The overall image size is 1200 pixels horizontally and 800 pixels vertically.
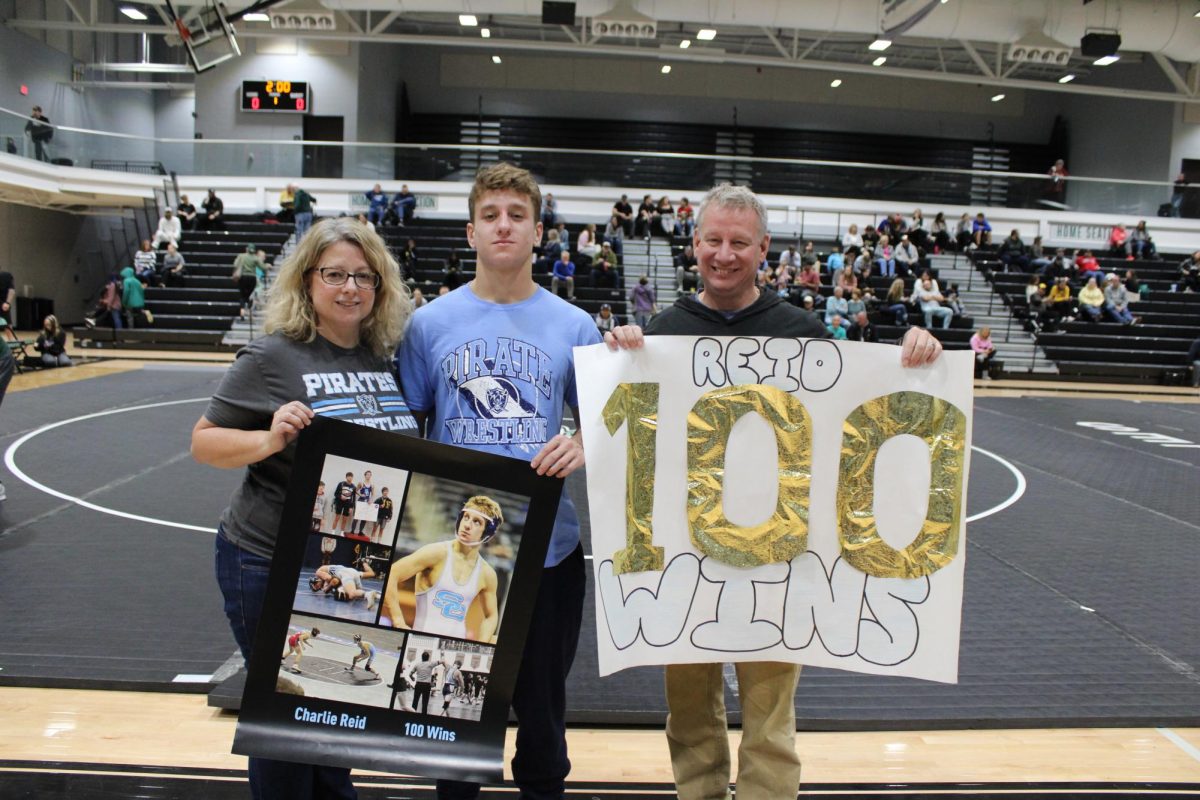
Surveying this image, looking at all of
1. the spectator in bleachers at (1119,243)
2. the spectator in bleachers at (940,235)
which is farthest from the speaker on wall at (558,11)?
the spectator in bleachers at (1119,243)

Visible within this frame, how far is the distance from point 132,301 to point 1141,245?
22978 mm

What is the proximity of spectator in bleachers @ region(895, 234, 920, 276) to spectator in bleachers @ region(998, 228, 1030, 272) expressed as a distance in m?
2.59

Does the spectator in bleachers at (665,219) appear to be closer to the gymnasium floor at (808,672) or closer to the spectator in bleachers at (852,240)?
the spectator in bleachers at (852,240)

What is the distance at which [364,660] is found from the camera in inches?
84.0

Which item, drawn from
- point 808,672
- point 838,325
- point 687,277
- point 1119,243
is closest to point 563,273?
point 687,277

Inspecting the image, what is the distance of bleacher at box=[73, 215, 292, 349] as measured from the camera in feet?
54.4

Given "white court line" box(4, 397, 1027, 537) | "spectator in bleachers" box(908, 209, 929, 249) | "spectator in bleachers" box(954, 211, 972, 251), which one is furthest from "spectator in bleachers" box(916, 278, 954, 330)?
"white court line" box(4, 397, 1027, 537)

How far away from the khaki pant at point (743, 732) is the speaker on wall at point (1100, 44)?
19.7 meters

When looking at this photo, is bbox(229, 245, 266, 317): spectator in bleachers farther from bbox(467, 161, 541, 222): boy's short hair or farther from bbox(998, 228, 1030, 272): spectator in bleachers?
bbox(998, 228, 1030, 272): spectator in bleachers

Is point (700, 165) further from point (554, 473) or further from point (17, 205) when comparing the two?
point (554, 473)

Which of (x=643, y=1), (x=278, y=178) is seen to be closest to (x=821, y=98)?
(x=643, y=1)

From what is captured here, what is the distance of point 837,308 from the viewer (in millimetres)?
16203

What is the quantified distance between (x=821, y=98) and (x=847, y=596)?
2732 centimetres

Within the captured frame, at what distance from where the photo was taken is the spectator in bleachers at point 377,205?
66.3 feet
